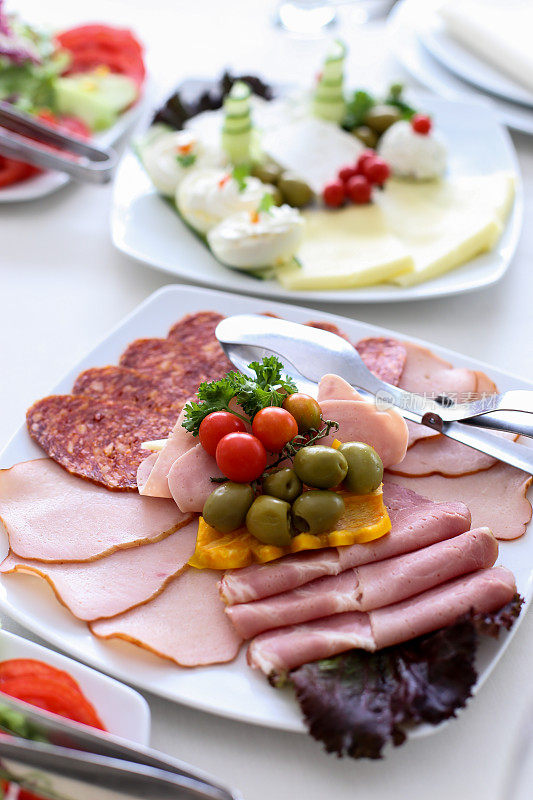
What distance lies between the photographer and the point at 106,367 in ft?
6.35

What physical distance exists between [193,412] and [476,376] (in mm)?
709

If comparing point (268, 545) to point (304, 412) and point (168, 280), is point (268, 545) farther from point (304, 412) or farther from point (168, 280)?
point (168, 280)

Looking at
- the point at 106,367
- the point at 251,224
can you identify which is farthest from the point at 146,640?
the point at 251,224

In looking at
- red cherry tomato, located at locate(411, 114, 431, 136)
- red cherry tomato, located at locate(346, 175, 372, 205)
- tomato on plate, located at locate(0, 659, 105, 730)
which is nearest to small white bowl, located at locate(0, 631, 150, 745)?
tomato on plate, located at locate(0, 659, 105, 730)

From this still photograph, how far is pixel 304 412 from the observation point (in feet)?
5.16

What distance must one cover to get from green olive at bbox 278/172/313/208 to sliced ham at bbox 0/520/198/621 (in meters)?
1.44

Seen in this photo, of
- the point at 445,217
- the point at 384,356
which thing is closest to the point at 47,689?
the point at 384,356

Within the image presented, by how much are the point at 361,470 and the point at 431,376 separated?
518mm

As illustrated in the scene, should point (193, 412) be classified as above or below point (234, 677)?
above

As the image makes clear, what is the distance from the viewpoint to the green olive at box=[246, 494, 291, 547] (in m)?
1.40

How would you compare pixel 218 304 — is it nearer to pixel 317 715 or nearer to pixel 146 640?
pixel 146 640

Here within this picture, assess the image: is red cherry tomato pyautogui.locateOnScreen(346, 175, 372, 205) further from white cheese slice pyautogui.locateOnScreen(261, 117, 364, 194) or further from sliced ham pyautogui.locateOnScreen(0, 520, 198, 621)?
sliced ham pyautogui.locateOnScreen(0, 520, 198, 621)

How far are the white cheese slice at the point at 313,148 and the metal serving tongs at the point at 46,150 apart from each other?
590 mm

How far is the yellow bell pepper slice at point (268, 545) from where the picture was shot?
1.42m
